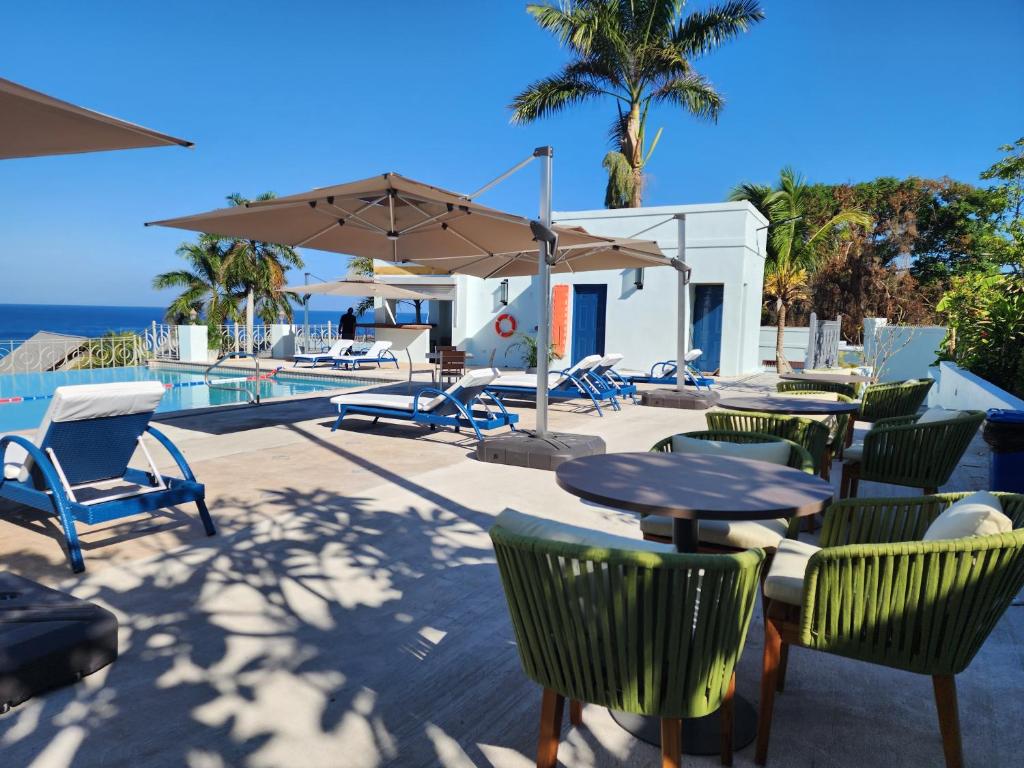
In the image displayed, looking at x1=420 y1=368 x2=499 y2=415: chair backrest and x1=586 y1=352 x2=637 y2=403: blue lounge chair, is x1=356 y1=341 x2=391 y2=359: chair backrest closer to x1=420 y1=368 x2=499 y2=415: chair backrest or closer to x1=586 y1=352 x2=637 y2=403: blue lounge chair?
x1=586 y1=352 x2=637 y2=403: blue lounge chair

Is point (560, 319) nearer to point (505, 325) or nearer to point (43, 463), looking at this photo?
point (505, 325)

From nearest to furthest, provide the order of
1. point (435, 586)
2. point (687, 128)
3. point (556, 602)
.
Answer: point (556, 602), point (435, 586), point (687, 128)

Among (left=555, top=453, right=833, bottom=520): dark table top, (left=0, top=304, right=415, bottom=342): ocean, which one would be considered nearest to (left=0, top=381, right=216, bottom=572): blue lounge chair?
(left=555, top=453, right=833, bottom=520): dark table top

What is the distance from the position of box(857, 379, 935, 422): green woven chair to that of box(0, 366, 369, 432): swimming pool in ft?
29.0

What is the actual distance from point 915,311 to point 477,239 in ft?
88.4

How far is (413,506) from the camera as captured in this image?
194 inches

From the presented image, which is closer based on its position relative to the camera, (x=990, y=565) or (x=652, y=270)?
(x=990, y=565)

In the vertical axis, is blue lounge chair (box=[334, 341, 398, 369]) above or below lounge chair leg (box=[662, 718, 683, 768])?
above

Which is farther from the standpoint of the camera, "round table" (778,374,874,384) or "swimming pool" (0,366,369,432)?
"swimming pool" (0,366,369,432)

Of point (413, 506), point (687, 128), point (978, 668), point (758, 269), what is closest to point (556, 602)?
point (978, 668)

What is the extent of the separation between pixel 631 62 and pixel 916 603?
20.8 metres

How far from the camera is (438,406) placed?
25.2ft

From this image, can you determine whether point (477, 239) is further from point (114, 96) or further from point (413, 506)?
point (114, 96)

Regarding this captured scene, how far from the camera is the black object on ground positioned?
2.36 metres
